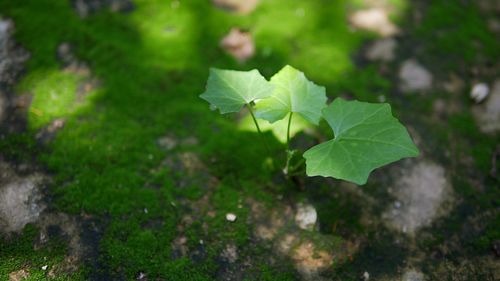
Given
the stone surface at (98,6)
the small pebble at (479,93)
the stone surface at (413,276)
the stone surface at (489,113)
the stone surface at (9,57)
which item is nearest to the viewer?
the stone surface at (413,276)

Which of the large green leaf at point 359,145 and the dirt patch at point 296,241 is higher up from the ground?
the large green leaf at point 359,145

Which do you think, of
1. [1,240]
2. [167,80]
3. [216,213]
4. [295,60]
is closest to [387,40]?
[295,60]

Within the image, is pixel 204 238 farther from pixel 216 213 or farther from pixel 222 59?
pixel 222 59

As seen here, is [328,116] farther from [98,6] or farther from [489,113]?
[98,6]

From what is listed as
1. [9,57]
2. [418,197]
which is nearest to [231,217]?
[418,197]

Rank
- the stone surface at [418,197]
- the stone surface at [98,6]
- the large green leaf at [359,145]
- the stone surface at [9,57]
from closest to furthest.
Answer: the large green leaf at [359,145] < the stone surface at [418,197] < the stone surface at [9,57] < the stone surface at [98,6]

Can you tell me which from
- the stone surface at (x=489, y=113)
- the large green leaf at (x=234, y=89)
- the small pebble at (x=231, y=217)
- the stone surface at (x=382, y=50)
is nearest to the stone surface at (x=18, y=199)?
the small pebble at (x=231, y=217)

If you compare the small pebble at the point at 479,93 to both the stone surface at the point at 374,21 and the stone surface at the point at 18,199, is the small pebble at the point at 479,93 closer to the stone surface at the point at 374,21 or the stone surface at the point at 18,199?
the stone surface at the point at 374,21
